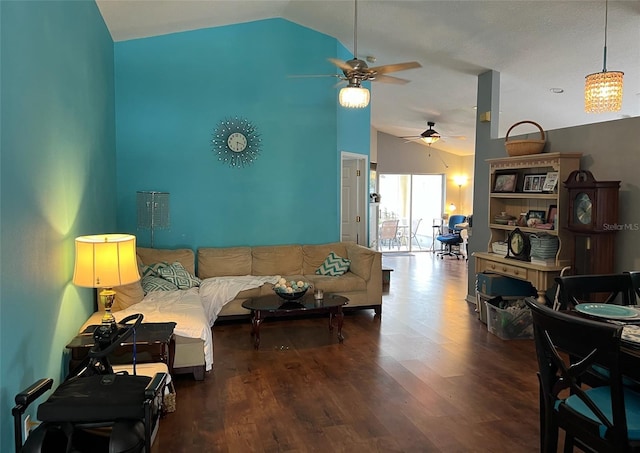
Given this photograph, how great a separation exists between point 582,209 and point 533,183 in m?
0.76

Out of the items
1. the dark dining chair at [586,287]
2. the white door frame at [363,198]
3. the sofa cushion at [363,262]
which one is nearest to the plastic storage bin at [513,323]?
the sofa cushion at [363,262]

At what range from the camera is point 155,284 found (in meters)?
4.91

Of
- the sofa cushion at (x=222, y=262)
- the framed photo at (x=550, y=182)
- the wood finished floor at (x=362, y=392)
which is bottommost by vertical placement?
the wood finished floor at (x=362, y=392)

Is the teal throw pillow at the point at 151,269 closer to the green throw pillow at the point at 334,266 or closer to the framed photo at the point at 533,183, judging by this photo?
the green throw pillow at the point at 334,266

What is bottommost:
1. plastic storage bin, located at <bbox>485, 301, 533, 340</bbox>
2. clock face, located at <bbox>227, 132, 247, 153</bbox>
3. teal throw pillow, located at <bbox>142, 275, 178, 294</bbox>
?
plastic storage bin, located at <bbox>485, 301, 533, 340</bbox>

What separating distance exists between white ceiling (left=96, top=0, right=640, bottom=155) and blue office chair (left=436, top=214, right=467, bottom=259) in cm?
385

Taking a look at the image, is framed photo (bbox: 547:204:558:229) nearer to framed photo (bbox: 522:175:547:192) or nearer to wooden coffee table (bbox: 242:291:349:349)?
framed photo (bbox: 522:175:547:192)

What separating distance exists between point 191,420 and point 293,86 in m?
→ 4.46

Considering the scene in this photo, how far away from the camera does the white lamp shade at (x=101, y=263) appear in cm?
282

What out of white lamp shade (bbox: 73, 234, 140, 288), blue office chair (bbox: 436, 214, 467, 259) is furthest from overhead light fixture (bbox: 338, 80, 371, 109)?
blue office chair (bbox: 436, 214, 467, 259)

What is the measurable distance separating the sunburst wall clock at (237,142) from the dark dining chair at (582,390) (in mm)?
4516

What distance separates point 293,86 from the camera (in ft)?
20.5

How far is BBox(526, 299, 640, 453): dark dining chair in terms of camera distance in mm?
1813

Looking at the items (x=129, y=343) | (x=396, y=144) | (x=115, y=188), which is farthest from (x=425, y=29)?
(x=396, y=144)
